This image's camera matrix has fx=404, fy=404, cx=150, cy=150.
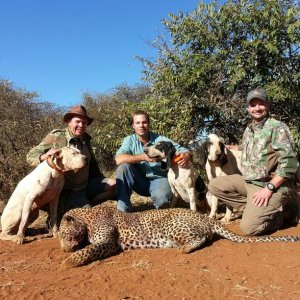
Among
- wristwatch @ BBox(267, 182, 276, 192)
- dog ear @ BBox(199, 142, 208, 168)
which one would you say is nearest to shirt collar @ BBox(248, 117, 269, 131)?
wristwatch @ BBox(267, 182, 276, 192)

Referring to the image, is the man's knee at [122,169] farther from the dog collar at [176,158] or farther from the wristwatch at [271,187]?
the wristwatch at [271,187]

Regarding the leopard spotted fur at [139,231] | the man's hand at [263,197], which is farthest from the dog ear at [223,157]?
the leopard spotted fur at [139,231]

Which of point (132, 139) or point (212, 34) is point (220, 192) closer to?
point (132, 139)

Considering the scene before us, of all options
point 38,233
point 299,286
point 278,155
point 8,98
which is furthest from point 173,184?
point 8,98

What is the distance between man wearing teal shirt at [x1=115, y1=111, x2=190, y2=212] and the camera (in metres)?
6.20

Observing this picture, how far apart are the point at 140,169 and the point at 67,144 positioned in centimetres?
125

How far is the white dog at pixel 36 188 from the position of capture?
5.54 metres

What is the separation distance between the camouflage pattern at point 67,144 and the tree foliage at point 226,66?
183cm

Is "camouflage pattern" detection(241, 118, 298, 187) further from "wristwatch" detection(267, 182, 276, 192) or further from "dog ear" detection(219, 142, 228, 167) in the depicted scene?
"dog ear" detection(219, 142, 228, 167)

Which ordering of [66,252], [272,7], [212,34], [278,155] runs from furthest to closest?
1. [212,34]
2. [272,7]
3. [278,155]
4. [66,252]

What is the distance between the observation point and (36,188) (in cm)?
554

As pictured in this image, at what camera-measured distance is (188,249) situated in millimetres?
4352

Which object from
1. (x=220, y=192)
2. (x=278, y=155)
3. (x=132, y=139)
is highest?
(x=132, y=139)

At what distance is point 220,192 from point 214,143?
0.78m
